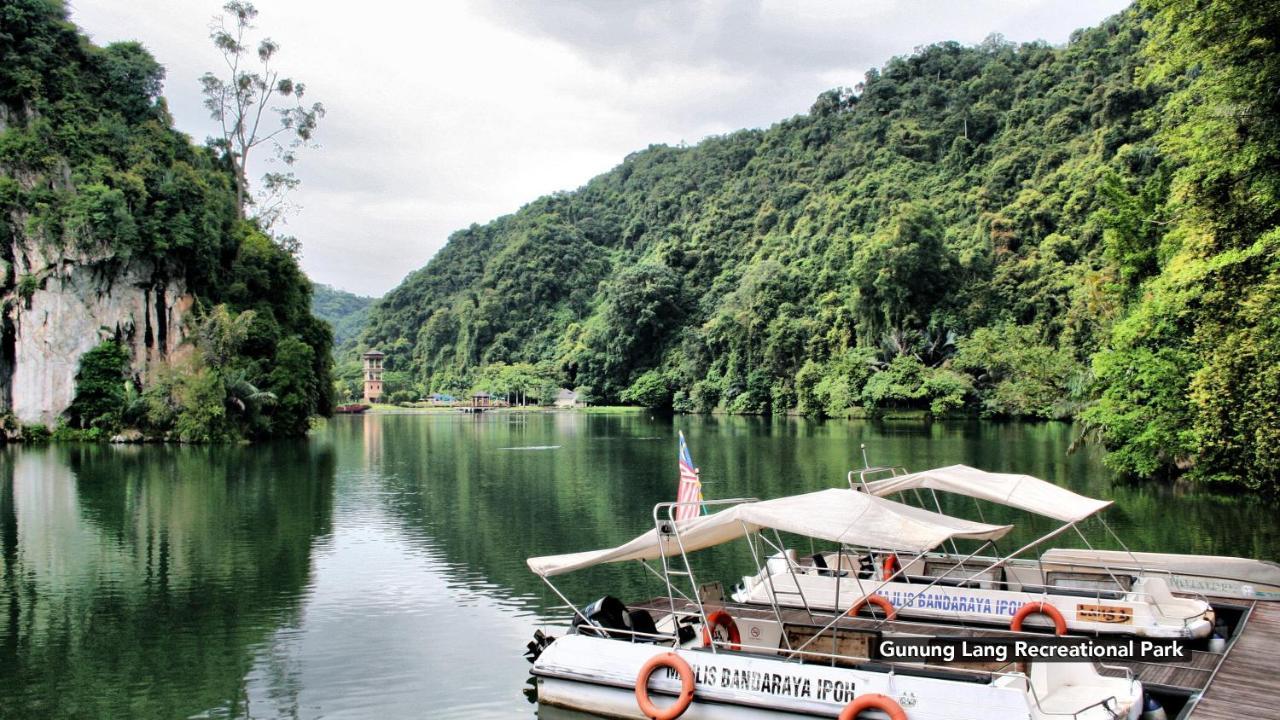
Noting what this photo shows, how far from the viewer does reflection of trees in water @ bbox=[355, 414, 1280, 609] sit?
2053 centimetres

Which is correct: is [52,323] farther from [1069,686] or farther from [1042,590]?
[1069,686]

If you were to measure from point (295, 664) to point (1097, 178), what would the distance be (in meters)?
82.1

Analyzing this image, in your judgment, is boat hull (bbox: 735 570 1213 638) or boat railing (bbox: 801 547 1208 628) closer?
boat hull (bbox: 735 570 1213 638)

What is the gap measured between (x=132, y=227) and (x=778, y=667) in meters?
55.8

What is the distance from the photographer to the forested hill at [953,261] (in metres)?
25.8

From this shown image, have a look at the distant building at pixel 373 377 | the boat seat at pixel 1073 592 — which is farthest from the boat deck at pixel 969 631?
the distant building at pixel 373 377

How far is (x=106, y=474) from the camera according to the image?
35.4m

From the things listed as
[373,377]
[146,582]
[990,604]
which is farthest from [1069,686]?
[373,377]

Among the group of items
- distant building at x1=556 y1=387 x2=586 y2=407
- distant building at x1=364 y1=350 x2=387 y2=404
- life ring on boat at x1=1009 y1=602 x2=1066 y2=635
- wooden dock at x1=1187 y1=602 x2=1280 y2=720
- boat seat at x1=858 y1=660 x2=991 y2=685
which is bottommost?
wooden dock at x1=1187 y1=602 x2=1280 y2=720

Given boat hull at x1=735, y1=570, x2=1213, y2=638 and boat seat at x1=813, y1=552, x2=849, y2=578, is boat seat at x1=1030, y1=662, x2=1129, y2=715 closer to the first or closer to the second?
boat hull at x1=735, y1=570, x2=1213, y2=638

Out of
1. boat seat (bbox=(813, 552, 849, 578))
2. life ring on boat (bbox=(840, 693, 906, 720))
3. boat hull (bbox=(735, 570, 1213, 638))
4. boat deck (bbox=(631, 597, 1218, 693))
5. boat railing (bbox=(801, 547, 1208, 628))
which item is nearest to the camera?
life ring on boat (bbox=(840, 693, 906, 720))

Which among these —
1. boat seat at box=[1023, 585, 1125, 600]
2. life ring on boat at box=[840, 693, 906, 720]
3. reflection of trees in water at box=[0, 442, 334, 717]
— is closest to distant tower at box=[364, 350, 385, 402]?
reflection of trees in water at box=[0, 442, 334, 717]

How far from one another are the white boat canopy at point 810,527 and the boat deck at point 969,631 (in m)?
1.17

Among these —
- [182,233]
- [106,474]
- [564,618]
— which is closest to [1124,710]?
[564,618]
